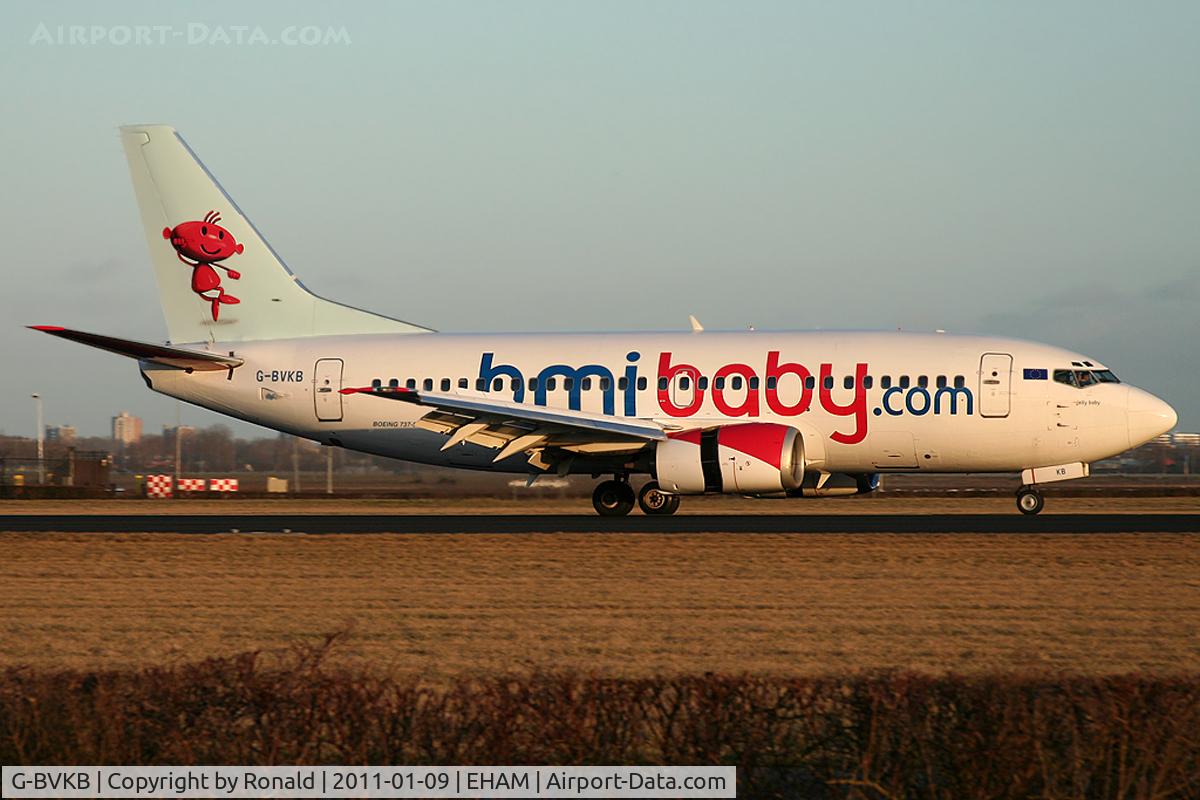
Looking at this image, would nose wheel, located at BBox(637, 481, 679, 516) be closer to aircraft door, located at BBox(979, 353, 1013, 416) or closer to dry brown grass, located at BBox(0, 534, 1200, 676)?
dry brown grass, located at BBox(0, 534, 1200, 676)

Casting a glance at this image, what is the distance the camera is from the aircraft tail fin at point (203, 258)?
34.6m

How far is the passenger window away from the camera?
30.0m

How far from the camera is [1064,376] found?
30.1 m

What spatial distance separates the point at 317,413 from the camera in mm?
34062

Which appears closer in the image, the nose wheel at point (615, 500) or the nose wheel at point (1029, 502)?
the nose wheel at point (1029, 502)

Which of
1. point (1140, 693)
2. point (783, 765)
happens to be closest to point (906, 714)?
point (783, 765)

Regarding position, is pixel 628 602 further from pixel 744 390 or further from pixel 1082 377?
pixel 1082 377

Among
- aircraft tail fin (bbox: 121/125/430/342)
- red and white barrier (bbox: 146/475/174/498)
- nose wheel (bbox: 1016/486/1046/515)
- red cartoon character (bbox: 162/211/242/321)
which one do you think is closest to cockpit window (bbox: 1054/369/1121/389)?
nose wheel (bbox: 1016/486/1046/515)

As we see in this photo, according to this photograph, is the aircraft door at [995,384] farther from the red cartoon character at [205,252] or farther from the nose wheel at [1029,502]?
the red cartoon character at [205,252]

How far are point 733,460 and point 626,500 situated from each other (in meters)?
4.22

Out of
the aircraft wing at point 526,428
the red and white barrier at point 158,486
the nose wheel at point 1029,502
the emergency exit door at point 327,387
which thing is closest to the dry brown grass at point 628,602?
the aircraft wing at point 526,428

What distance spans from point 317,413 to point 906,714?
27.7 meters

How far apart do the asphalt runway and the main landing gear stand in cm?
36

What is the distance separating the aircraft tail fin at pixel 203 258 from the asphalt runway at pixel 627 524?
16.2 feet
